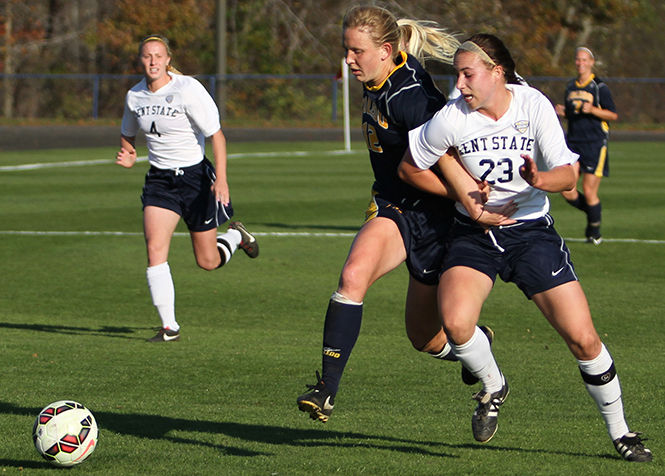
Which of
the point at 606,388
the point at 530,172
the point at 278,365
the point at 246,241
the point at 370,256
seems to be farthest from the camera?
the point at 246,241

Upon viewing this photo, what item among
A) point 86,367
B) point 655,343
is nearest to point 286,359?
point 86,367

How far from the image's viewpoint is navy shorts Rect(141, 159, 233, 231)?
8906 mm

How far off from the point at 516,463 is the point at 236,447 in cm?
141

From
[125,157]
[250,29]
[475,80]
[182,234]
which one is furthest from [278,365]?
[250,29]

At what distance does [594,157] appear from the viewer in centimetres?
1472

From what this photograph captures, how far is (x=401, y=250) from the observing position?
5953mm

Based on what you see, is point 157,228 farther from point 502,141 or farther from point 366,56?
point 502,141

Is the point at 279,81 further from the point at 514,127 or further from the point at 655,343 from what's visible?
the point at 514,127

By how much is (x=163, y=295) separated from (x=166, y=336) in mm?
329

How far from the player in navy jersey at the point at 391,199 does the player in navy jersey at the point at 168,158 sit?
287cm

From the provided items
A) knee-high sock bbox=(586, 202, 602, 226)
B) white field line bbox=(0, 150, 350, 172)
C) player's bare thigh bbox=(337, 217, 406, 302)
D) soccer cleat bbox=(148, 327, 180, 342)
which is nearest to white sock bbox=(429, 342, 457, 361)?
player's bare thigh bbox=(337, 217, 406, 302)

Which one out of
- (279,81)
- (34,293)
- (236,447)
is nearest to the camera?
(236,447)

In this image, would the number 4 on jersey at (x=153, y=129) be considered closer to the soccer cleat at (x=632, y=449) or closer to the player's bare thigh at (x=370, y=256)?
the player's bare thigh at (x=370, y=256)

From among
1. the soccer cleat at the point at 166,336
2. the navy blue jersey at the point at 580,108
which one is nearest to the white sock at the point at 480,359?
the soccer cleat at the point at 166,336
